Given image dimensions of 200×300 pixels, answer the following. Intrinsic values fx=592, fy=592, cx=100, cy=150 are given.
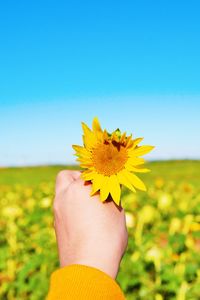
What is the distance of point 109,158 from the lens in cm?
130

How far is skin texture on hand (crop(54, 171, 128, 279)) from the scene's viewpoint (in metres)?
1.34

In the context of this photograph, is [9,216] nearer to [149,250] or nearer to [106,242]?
[149,250]

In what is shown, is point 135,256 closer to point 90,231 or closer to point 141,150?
point 90,231

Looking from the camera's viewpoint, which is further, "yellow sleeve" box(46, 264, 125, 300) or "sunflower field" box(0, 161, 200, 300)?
"sunflower field" box(0, 161, 200, 300)

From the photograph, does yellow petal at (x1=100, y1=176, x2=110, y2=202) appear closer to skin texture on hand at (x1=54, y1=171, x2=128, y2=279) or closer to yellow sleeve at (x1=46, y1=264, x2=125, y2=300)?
skin texture on hand at (x1=54, y1=171, x2=128, y2=279)

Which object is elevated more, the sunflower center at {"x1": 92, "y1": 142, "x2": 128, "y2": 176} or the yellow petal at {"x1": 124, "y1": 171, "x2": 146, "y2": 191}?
the sunflower center at {"x1": 92, "y1": 142, "x2": 128, "y2": 176}

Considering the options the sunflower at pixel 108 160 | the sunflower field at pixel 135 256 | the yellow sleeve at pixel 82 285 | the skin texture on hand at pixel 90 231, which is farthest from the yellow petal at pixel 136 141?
the sunflower field at pixel 135 256

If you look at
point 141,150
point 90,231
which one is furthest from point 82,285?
point 141,150

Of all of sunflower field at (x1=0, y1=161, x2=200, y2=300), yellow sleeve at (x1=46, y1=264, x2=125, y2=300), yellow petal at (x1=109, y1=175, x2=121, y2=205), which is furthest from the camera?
sunflower field at (x1=0, y1=161, x2=200, y2=300)

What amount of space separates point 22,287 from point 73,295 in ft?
5.33

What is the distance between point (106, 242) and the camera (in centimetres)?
138

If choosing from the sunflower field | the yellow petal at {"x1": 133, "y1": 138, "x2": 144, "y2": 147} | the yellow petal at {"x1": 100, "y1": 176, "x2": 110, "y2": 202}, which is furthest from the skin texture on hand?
the sunflower field

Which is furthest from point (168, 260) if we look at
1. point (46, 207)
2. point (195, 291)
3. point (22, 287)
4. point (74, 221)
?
point (74, 221)

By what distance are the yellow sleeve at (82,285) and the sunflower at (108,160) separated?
0.17m
